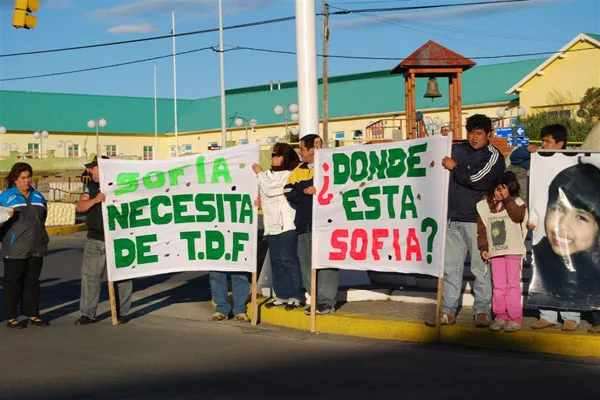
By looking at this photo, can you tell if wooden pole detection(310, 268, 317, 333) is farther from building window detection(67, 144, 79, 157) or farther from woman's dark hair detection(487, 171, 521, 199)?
building window detection(67, 144, 79, 157)

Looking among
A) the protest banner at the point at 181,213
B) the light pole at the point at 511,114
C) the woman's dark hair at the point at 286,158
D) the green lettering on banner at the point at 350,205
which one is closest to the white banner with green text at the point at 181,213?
the protest banner at the point at 181,213

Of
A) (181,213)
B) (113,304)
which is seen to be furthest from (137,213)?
(113,304)

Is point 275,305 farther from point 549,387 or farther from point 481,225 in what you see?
point 549,387

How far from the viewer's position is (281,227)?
39.8ft

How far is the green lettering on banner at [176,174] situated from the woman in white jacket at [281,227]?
89cm

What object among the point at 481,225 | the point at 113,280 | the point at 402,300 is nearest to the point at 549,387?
the point at 481,225

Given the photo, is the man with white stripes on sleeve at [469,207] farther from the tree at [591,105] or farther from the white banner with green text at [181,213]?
the tree at [591,105]

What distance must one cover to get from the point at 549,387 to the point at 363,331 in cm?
338

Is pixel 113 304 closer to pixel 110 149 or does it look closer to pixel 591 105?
pixel 591 105

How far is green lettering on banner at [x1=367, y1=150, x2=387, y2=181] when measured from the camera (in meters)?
→ 11.0

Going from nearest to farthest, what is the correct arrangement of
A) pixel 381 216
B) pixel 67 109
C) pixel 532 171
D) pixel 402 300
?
pixel 532 171
pixel 381 216
pixel 402 300
pixel 67 109

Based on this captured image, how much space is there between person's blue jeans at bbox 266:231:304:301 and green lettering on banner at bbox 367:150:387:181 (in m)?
1.50

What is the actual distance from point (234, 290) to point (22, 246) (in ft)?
8.23

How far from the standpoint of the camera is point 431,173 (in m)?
10.5
